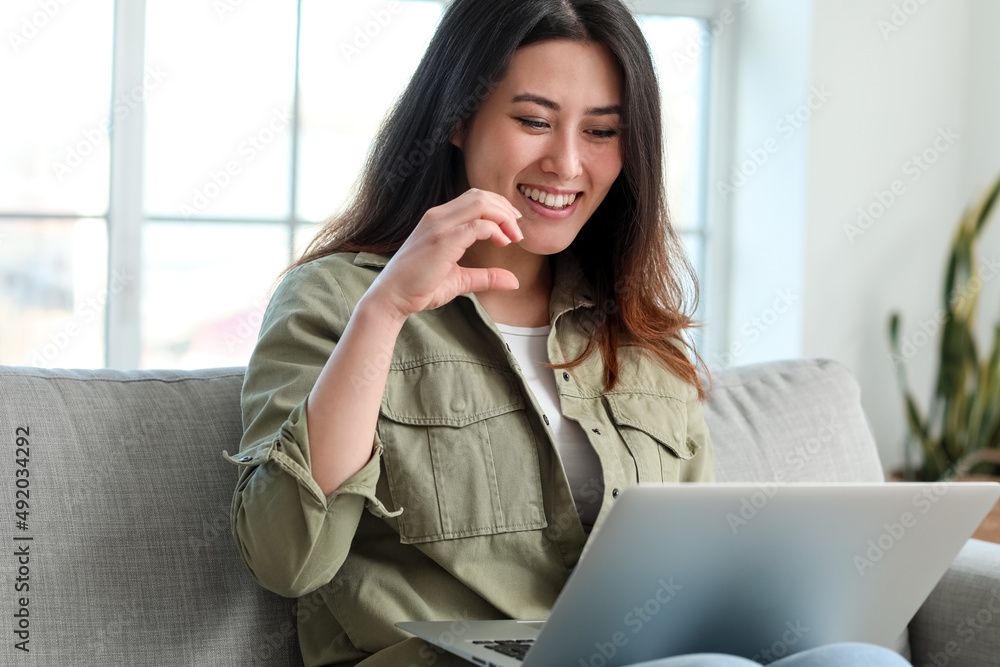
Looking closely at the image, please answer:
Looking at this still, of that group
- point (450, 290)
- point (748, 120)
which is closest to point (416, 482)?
point (450, 290)

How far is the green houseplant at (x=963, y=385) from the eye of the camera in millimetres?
2475

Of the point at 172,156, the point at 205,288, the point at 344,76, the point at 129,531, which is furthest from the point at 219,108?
the point at 129,531

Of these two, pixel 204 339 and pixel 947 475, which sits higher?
pixel 204 339

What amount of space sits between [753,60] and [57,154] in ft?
6.30

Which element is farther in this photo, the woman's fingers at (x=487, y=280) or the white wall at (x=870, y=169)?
the white wall at (x=870, y=169)

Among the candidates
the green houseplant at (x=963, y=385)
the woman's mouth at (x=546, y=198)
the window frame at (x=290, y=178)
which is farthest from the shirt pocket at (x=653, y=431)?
the green houseplant at (x=963, y=385)

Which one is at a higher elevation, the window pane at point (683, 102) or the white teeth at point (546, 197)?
the window pane at point (683, 102)

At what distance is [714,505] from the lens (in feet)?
2.59

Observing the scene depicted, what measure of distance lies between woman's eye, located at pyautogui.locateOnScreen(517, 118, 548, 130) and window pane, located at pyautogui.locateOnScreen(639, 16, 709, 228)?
5.39 ft

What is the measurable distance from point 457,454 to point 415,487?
0.06 metres

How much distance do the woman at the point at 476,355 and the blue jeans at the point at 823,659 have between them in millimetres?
341

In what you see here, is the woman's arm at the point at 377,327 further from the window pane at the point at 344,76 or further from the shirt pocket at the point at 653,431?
the window pane at the point at 344,76

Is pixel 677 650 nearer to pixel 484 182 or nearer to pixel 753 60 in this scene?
pixel 484 182

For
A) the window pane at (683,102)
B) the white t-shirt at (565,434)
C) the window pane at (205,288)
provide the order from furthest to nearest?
the window pane at (683,102) → the window pane at (205,288) → the white t-shirt at (565,434)
